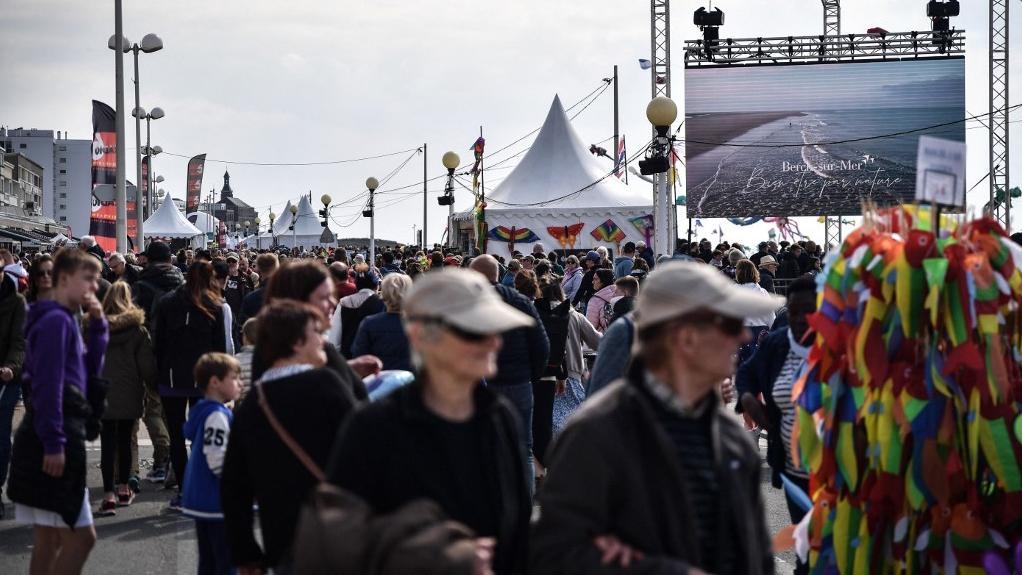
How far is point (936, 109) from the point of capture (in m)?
31.4

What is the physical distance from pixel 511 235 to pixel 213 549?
87.2ft

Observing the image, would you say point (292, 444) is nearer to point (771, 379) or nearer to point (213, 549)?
point (213, 549)

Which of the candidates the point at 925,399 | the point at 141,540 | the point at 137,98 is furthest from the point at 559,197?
the point at 925,399

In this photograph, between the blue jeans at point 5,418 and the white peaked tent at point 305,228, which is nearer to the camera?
the blue jeans at point 5,418

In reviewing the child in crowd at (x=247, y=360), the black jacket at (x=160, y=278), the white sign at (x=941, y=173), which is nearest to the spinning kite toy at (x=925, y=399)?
the white sign at (x=941, y=173)

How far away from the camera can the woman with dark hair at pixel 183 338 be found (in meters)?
8.24

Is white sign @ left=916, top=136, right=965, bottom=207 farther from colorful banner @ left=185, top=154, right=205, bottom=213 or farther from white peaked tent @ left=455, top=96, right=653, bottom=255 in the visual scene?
colorful banner @ left=185, top=154, right=205, bottom=213

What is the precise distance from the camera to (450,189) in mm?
33469

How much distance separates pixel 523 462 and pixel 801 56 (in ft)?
92.1

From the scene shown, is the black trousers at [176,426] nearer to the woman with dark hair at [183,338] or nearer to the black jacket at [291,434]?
the woman with dark hair at [183,338]

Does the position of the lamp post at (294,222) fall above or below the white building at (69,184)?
below

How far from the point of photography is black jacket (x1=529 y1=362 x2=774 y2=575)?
2639mm

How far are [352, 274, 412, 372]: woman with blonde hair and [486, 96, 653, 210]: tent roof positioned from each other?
79.9ft

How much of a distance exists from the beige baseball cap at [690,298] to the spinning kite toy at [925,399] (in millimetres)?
1765
